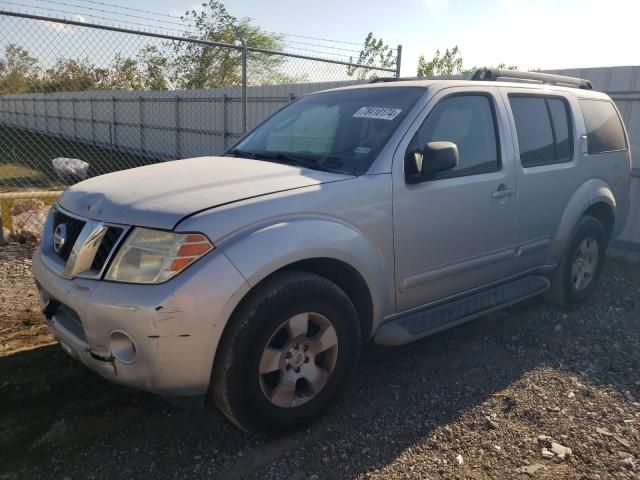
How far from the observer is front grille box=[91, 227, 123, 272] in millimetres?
2467

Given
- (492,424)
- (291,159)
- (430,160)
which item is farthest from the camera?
(291,159)

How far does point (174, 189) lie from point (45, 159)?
17.7m

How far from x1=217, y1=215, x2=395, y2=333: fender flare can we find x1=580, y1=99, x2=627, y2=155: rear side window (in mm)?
2654

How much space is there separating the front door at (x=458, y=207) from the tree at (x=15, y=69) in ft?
21.0

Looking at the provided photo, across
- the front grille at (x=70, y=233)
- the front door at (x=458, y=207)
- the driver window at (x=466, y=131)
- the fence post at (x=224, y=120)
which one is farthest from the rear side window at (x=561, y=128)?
the fence post at (x=224, y=120)

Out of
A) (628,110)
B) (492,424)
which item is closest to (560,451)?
(492,424)

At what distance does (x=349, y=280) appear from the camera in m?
2.95

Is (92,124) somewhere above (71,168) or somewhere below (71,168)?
above

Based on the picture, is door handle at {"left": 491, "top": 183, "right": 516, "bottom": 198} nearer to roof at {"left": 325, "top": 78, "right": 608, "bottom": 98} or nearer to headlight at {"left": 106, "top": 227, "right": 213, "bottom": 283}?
roof at {"left": 325, "top": 78, "right": 608, "bottom": 98}

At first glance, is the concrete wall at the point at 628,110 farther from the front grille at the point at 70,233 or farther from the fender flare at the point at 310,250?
the front grille at the point at 70,233

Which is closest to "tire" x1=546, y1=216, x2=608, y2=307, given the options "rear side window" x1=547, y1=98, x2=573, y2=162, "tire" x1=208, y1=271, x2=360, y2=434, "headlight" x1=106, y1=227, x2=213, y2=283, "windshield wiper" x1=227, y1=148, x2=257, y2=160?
"rear side window" x1=547, y1=98, x2=573, y2=162

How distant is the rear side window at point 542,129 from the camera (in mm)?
3922

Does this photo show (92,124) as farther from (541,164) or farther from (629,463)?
(629,463)

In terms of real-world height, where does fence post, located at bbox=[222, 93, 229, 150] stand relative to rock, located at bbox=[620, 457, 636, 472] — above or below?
above
